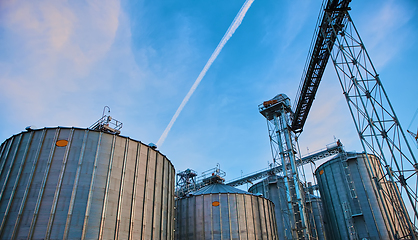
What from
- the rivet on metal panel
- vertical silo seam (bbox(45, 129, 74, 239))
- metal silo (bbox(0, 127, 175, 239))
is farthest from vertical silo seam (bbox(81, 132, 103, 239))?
the rivet on metal panel

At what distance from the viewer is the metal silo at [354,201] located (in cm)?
2688

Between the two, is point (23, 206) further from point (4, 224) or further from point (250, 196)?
point (250, 196)

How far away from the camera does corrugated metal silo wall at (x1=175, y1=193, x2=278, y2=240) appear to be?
25031 millimetres

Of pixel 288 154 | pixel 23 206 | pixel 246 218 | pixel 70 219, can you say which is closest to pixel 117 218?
pixel 70 219

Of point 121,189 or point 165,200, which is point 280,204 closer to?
point 165,200

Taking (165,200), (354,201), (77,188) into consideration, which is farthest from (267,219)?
(77,188)

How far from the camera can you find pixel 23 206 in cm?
1578

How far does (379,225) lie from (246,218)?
13.3 meters

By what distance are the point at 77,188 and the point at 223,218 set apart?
45.9 feet

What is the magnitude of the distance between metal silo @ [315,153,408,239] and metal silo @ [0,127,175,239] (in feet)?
65.6

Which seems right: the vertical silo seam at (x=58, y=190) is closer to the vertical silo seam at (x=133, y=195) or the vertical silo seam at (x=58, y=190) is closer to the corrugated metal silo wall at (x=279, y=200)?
the vertical silo seam at (x=133, y=195)

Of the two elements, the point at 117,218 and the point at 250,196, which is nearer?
the point at 117,218

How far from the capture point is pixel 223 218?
2552 centimetres

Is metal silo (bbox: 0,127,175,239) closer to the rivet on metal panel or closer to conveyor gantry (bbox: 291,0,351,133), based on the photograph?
the rivet on metal panel
